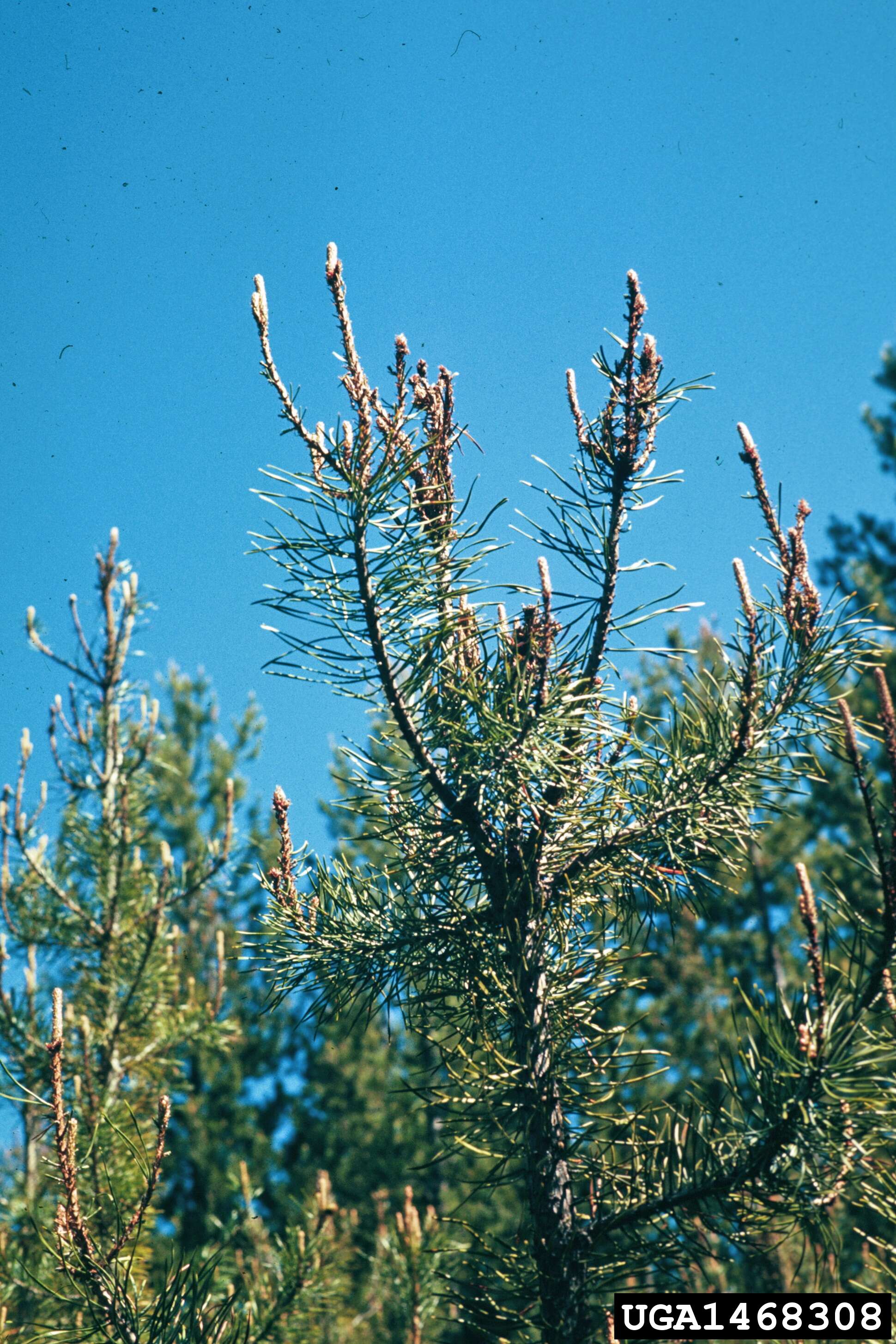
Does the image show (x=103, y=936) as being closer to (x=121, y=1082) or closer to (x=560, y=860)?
(x=121, y=1082)

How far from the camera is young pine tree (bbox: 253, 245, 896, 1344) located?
1402 millimetres

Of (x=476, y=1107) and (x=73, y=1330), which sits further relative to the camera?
(x=476, y=1107)

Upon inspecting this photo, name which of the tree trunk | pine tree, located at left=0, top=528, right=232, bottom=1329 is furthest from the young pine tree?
pine tree, located at left=0, top=528, right=232, bottom=1329

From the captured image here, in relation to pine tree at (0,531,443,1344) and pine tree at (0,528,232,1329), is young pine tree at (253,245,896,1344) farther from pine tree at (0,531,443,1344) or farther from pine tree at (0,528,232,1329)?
pine tree at (0,528,232,1329)

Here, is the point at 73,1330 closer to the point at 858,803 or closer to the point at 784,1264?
the point at 784,1264

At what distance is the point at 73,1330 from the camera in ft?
4.57

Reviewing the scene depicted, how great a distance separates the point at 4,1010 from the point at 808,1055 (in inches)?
158

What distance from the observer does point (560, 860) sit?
168 cm

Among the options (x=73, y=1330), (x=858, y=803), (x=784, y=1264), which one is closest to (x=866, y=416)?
(x=858, y=803)

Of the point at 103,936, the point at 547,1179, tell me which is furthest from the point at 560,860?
the point at 103,936

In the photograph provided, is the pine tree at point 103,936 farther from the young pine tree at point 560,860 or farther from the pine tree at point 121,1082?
the young pine tree at point 560,860

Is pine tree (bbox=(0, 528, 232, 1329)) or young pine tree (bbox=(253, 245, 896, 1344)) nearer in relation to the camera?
young pine tree (bbox=(253, 245, 896, 1344))

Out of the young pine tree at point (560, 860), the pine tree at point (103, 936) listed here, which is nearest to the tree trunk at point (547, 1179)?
the young pine tree at point (560, 860)

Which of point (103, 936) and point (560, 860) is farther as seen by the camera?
point (103, 936)
